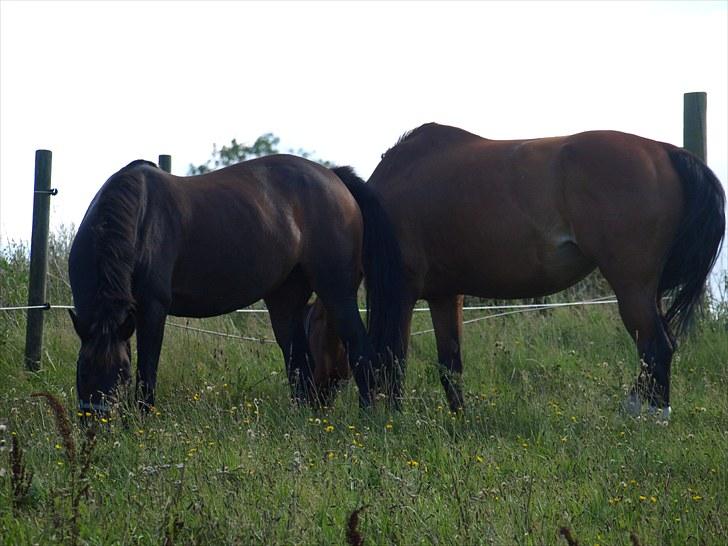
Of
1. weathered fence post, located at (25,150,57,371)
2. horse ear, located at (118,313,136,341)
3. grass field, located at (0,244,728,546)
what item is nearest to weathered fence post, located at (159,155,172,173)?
weathered fence post, located at (25,150,57,371)

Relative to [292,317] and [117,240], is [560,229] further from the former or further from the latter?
[117,240]

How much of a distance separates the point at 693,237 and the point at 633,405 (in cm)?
120

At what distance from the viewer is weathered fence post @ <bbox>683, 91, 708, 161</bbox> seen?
907cm

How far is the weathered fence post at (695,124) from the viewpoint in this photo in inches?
357

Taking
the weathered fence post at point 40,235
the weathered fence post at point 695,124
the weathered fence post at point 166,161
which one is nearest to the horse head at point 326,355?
the weathered fence post at point 40,235

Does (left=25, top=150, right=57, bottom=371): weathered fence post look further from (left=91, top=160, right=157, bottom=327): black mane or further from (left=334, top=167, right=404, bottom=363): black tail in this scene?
(left=334, top=167, right=404, bottom=363): black tail

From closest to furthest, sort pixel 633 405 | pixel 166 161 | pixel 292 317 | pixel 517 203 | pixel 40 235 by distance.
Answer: pixel 633 405
pixel 517 203
pixel 292 317
pixel 40 235
pixel 166 161

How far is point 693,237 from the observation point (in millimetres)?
6492

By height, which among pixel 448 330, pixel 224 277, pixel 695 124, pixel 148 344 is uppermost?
pixel 695 124

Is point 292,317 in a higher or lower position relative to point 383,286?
lower

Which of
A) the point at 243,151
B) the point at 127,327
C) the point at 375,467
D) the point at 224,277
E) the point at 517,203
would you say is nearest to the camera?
the point at 375,467

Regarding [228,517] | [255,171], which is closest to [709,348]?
[255,171]

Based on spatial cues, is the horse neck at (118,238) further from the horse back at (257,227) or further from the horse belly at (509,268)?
the horse belly at (509,268)

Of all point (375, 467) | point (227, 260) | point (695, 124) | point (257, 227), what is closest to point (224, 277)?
point (227, 260)
